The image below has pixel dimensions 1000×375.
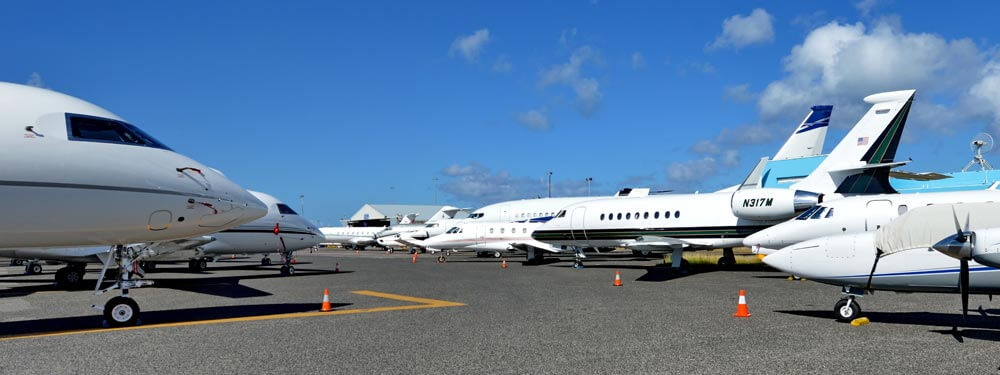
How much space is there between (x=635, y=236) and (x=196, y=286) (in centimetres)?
1533

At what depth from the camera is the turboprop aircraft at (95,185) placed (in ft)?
28.7

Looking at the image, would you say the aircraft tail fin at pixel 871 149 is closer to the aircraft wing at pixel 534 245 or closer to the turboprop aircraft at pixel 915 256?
the aircraft wing at pixel 534 245

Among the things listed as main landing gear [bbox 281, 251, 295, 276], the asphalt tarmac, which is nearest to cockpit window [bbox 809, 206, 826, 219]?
the asphalt tarmac

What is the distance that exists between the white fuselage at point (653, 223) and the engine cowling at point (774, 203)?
76 centimetres

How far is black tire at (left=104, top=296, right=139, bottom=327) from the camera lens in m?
10.2

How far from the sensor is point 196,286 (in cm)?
1886

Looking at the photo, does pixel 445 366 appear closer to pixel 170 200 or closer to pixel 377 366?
pixel 377 366

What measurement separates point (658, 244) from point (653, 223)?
1977mm

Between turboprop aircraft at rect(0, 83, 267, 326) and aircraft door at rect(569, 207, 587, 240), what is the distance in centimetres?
1814

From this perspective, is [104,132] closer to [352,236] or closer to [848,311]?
[848,311]

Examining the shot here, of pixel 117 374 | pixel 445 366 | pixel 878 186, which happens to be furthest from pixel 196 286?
pixel 878 186

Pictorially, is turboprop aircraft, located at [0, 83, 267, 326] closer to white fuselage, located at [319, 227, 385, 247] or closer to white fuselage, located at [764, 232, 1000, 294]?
white fuselage, located at [764, 232, 1000, 294]

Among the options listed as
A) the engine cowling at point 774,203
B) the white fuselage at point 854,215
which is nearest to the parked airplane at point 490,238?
the engine cowling at point 774,203

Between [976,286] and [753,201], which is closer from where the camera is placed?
[976,286]
